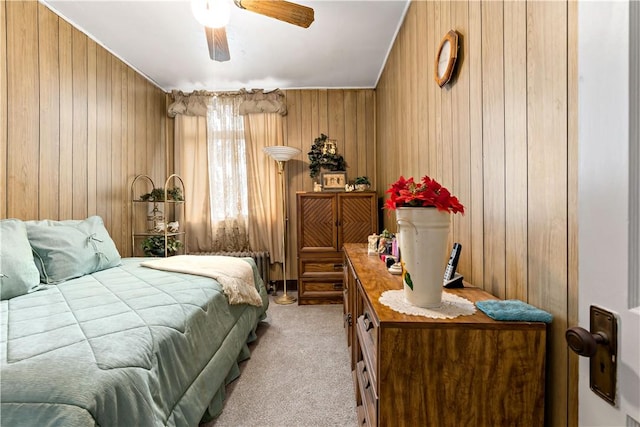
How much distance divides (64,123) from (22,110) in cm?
35

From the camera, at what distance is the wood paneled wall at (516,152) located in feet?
2.79

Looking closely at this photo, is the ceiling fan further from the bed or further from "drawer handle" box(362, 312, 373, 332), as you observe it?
"drawer handle" box(362, 312, 373, 332)

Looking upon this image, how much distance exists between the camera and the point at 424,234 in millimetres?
Result: 977

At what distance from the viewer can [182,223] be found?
406 centimetres

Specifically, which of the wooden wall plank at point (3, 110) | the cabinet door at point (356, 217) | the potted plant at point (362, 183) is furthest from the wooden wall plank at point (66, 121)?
the potted plant at point (362, 183)

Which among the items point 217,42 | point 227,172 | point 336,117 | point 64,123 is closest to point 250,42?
point 217,42

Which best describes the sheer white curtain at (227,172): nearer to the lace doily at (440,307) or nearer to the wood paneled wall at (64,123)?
the wood paneled wall at (64,123)

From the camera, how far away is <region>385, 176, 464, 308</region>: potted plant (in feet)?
3.21

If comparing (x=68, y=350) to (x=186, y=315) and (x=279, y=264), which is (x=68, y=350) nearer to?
(x=186, y=315)

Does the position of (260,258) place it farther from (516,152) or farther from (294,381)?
(516,152)

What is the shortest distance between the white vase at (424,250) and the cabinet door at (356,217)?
2.50 metres

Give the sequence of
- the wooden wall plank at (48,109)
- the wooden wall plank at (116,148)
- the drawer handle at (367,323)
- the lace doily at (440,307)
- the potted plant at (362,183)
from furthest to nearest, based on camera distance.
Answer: the potted plant at (362,183)
the wooden wall plank at (116,148)
the wooden wall plank at (48,109)
the drawer handle at (367,323)
the lace doily at (440,307)

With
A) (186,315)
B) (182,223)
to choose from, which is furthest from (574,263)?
(182,223)

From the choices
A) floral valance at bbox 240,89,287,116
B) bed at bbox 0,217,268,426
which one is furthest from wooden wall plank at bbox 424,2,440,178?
floral valance at bbox 240,89,287,116
